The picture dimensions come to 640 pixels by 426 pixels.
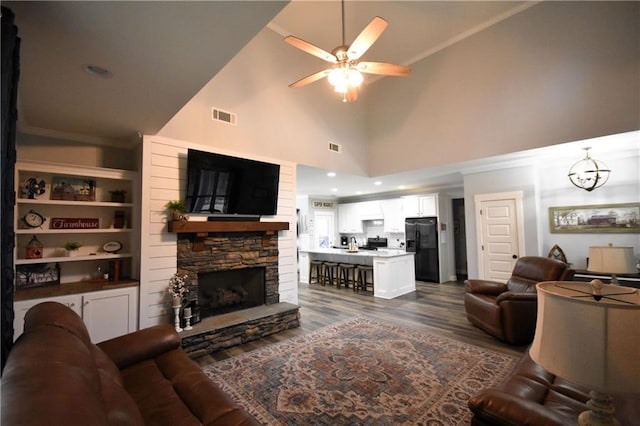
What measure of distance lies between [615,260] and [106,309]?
546 cm

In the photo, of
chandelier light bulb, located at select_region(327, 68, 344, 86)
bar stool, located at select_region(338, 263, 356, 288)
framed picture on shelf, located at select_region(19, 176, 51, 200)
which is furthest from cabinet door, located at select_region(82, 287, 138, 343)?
bar stool, located at select_region(338, 263, 356, 288)

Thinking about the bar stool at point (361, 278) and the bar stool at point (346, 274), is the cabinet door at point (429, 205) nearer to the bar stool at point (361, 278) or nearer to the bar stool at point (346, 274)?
the bar stool at point (361, 278)

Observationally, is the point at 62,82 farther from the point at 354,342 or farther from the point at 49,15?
the point at 354,342

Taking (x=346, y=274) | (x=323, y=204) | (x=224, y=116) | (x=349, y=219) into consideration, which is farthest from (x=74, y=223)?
(x=349, y=219)

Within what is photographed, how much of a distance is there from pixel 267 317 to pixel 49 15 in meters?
3.47

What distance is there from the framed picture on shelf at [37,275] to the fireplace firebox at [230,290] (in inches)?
60.0

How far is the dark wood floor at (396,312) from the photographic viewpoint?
356 centimetres

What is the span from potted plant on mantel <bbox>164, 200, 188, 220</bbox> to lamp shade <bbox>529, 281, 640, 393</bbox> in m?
3.52

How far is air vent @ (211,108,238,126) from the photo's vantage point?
4020mm

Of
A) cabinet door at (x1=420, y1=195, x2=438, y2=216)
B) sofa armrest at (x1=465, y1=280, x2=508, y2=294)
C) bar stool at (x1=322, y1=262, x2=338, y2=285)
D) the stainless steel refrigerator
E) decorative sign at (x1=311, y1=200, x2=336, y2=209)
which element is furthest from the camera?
decorative sign at (x1=311, y1=200, x2=336, y2=209)

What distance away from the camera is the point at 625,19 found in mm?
3580

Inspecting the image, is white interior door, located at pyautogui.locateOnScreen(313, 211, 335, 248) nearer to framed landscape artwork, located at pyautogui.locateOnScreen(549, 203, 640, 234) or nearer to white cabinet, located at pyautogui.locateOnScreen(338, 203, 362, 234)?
white cabinet, located at pyautogui.locateOnScreen(338, 203, 362, 234)

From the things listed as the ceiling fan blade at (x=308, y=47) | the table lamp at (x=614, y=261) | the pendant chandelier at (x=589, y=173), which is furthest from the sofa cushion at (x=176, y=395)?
the pendant chandelier at (x=589, y=173)

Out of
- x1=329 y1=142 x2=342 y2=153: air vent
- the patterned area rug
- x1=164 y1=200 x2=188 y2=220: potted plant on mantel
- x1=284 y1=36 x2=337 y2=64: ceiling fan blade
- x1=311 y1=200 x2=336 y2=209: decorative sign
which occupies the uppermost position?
x1=284 y1=36 x2=337 y2=64: ceiling fan blade
